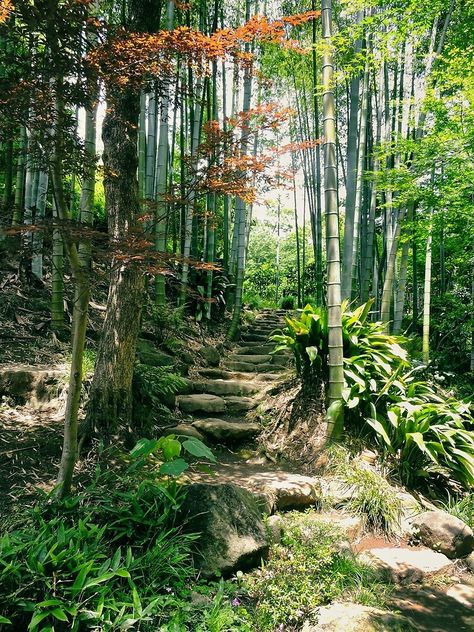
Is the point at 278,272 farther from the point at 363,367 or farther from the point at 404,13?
the point at 363,367

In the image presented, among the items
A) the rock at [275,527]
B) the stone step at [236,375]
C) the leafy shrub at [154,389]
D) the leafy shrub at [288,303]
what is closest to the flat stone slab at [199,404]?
the leafy shrub at [154,389]

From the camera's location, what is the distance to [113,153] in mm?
2912

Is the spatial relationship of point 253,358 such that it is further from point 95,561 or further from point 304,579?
point 95,561

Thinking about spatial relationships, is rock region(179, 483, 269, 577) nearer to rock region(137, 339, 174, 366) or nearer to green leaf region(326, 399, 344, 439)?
green leaf region(326, 399, 344, 439)

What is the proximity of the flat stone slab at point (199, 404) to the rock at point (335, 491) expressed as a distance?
1.34 meters

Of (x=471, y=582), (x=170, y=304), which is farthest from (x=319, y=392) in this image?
(x=170, y=304)

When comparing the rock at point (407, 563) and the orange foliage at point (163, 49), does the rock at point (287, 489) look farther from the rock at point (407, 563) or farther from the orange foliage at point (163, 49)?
Result: the orange foliage at point (163, 49)

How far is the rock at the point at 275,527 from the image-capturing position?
230 centimetres

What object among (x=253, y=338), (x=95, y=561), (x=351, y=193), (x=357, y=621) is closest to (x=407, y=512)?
(x=357, y=621)

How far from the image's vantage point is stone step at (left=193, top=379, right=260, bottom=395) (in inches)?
175

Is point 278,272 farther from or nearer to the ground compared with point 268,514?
farther from the ground

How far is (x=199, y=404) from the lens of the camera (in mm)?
4031

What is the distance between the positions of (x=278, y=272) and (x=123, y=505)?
51.9ft

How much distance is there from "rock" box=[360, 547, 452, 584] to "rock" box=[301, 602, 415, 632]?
0.69 m
